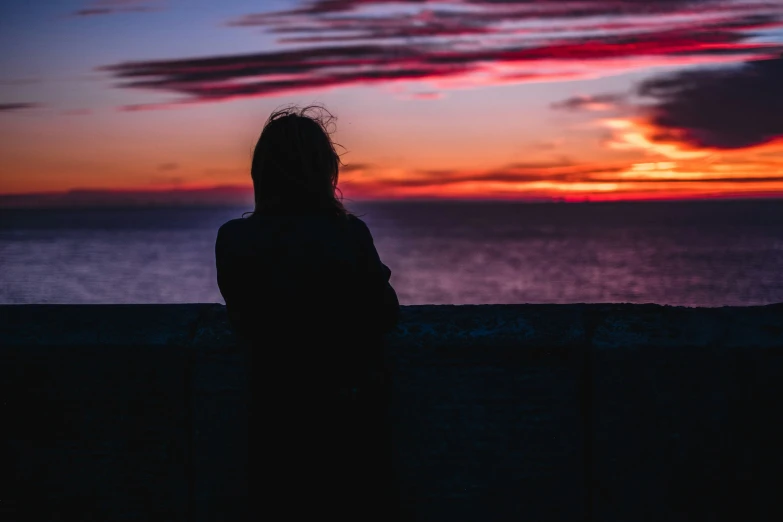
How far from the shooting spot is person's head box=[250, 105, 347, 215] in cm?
193

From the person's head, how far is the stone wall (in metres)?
0.67

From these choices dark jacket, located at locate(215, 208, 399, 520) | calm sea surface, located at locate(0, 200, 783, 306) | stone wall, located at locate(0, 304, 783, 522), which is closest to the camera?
dark jacket, located at locate(215, 208, 399, 520)

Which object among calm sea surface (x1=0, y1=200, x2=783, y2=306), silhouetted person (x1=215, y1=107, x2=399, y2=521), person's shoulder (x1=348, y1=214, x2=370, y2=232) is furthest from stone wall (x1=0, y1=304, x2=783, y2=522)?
calm sea surface (x1=0, y1=200, x2=783, y2=306)

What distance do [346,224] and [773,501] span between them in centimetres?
163

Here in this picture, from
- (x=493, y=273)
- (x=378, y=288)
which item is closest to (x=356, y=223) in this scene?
(x=378, y=288)

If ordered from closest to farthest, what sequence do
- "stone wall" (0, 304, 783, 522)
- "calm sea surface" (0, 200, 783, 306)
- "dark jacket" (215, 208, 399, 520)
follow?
"dark jacket" (215, 208, 399, 520) → "stone wall" (0, 304, 783, 522) → "calm sea surface" (0, 200, 783, 306)

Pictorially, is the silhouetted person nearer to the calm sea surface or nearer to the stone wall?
the stone wall

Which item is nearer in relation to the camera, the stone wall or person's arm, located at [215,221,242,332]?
person's arm, located at [215,221,242,332]

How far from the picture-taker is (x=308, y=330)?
184cm

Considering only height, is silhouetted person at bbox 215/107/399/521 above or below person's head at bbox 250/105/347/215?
below

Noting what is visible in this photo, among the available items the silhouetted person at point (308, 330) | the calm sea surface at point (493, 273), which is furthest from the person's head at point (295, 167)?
Result: the calm sea surface at point (493, 273)

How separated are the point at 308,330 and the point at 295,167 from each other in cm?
43

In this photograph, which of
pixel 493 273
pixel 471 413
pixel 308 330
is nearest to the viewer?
pixel 308 330

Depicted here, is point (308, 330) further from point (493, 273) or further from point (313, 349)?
point (493, 273)
